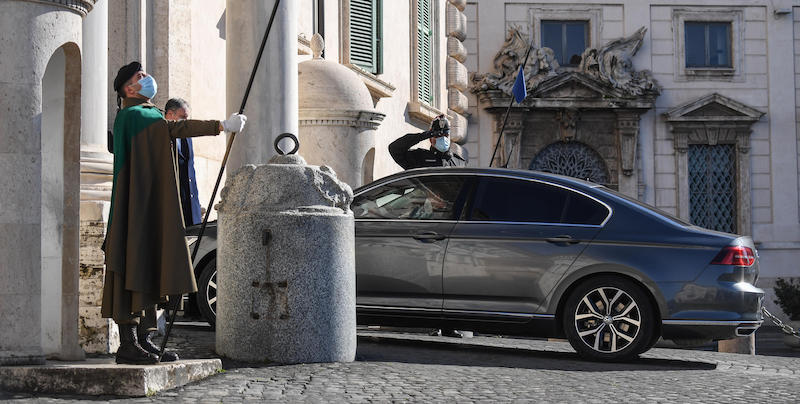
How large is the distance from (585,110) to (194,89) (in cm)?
2339

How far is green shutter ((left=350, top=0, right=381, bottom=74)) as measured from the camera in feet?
64.0

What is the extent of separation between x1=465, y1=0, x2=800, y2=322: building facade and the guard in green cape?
2760 centimetres

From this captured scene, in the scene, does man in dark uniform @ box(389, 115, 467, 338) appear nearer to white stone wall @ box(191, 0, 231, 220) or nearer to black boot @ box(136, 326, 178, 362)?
white stone wall @ box(191, 0, 231, 220)

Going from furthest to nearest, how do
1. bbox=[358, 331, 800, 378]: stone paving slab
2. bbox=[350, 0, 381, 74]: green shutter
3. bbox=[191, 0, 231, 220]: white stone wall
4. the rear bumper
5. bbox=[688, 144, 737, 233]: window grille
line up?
bbox=[688, 144, 737, 233]: window grille < bbox=[350, 0, 381, 74]: green shutter < bbox=[191, 0, 231, 220]: white stone wall < bbox=[358, 331, 800, 378]: stone paving slab < the rear bumper

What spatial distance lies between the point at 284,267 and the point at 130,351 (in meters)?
1.29

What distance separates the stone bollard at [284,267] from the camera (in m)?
8.34

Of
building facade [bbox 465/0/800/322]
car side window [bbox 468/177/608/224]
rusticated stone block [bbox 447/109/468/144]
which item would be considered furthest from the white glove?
building facade [bbox 465/0/800/322]

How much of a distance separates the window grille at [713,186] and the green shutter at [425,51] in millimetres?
12759

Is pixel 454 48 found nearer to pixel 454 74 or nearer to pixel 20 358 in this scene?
pixel 454 74

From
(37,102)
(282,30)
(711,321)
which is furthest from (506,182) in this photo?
(37,102)

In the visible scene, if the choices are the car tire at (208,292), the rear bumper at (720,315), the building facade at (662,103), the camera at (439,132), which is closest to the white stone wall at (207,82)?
the camera at (439,132)

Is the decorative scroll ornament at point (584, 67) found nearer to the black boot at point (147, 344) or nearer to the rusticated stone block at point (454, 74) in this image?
the rusticated stone block at point (454, 74)

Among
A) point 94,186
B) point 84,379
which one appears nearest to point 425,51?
point 94,186

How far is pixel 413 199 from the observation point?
10422 millimetres
